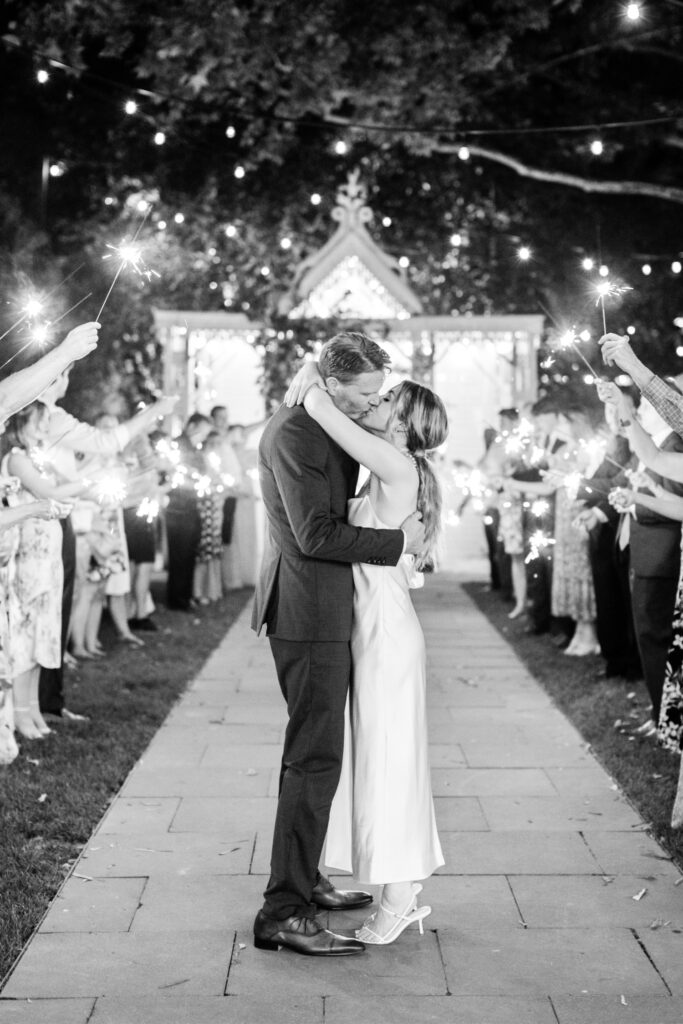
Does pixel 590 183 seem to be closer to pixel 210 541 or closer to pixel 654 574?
pixel 210 541

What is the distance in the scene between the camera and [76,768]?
6.32m

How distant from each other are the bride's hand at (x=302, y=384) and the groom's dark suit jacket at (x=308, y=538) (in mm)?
33

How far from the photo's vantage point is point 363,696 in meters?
4.22

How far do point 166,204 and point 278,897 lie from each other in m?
16.7

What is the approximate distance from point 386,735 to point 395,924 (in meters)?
0.65

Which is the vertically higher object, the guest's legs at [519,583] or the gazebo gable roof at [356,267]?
the gazebo gable roof at [356,267]

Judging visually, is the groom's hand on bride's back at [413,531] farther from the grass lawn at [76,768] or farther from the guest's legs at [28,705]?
the guest's legs at [28,705]

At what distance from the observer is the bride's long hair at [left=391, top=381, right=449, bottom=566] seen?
423 cm

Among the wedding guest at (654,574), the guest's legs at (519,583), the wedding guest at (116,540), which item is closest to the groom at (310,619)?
the wedding guest at (654,574)

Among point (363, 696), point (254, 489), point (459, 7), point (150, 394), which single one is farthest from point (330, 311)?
point (363, 696)

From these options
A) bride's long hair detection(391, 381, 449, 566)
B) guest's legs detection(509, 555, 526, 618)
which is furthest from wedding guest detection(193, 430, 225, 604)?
bride's long hair detection(391, 381, 449, 566)

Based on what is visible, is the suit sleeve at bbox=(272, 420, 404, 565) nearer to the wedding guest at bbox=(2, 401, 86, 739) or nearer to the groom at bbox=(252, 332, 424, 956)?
the groom at bbox=(252, 332, 424, 956)

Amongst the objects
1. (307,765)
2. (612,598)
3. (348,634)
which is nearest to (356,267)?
(612,598)

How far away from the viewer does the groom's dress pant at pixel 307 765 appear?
4.11m
